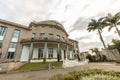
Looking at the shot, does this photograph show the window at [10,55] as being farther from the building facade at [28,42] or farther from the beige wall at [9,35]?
the beige wall at [9,35]

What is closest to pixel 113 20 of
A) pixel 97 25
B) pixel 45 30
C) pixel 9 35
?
pixel 97 25

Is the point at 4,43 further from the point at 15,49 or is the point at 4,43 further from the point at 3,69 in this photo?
the point at 3,69

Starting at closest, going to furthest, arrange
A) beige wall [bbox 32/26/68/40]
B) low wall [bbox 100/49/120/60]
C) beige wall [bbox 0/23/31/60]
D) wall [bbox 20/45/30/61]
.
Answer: beige wall [bbox 0/23/31/60]
wall [bbox 20/45/30/61]
beige wall [bbox 32/26/68/40]
low wall [bbox 100/49/120/60]

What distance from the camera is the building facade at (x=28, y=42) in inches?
880

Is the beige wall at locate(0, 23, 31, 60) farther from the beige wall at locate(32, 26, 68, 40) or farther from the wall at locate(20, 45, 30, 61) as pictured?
the beige wall at locate(32, 26, 68, 40)

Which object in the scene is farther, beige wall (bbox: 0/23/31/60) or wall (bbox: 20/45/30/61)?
wall (bbox: 20/45/30/61)

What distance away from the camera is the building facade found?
2234cm

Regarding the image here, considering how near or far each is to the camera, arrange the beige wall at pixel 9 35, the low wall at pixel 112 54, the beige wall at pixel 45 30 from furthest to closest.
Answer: the low wall at pixel 112 54, the beige wall at pixel 45 30, the beige wall at pixel 9 35

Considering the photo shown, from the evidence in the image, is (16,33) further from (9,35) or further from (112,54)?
(112,54)

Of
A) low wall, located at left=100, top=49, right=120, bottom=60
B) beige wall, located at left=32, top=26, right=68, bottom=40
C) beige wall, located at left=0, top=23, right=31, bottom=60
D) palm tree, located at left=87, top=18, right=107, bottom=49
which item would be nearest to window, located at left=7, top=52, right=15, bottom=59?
beige wall, located at left=0, top=23, right=31, bottom=60

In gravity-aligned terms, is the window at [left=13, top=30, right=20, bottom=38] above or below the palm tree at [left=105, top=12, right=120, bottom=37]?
below

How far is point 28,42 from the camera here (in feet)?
75.7

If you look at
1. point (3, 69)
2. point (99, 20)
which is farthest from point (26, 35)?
point (99, 20)

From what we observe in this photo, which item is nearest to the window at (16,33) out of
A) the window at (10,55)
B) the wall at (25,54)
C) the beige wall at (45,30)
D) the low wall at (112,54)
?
the wall at (25,54)
